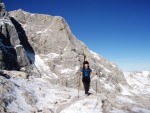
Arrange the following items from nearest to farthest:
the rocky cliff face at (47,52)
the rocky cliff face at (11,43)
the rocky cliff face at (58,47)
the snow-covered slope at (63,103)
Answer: the snow-covered slope at (63,103) < the rocky cliff face at (11,43) < the rocky cliff face at (47,52) < the rocky cliff face at (58,47)

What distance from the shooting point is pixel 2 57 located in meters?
92.4

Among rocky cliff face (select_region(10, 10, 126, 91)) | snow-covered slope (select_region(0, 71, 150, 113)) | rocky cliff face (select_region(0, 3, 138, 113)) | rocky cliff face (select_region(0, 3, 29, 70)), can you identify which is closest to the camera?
snow-covered slope (select_region(0, 71, 150, 113))

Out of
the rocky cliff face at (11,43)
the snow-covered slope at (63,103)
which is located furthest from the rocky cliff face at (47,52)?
the snow-covered slope at (63,103)

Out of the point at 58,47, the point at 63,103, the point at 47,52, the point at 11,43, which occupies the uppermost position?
the point at 58,47

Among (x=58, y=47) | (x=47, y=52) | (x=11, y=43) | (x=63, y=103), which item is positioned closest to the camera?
(x=63, y=103)

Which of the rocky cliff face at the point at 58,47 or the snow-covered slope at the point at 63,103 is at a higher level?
the rocky cliff face at the point at 58,47

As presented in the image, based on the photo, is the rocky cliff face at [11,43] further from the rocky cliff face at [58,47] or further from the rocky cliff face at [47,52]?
the rocky cliff face at [58,47]

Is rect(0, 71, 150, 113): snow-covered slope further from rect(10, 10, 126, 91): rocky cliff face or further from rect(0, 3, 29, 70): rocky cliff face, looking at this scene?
rect(10, 10, 126, 91): rocky cliff face

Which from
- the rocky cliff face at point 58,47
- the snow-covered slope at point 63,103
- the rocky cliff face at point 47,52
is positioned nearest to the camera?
the snow-covered slope at point 63,103

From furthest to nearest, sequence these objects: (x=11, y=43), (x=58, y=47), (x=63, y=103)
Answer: (x=58, y=47), (x=11, y=43), (x=63, y=103)

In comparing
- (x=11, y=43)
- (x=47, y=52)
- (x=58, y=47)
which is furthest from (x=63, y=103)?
(x=47, y=52)

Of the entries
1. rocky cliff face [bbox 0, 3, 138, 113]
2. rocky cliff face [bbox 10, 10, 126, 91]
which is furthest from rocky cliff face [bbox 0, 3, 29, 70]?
rocky cliff face [bbox 10, 10, 126, 91]

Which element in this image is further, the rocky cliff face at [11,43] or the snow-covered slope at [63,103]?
the rocky cliff face at [11,43]

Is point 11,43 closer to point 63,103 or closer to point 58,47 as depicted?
point 58,47
